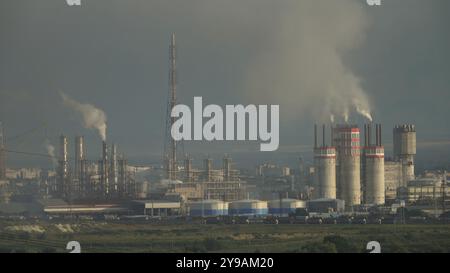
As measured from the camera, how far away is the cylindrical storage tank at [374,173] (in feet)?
73.8

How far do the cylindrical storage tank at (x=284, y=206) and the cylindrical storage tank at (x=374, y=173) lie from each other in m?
2.19

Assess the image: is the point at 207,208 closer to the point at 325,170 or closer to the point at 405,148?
the point at 325,170

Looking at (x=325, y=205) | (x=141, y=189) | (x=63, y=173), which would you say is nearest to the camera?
(x=325, y=205)

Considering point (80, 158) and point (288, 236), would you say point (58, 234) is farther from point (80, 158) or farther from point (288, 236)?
point (80, 158)

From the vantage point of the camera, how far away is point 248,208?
20250mm

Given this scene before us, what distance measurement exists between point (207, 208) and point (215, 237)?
6.14 meters

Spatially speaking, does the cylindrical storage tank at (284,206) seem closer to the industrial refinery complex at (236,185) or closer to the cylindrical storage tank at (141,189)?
the industrial refinery complex at (236,185)

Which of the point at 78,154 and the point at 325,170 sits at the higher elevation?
the point at 78,154

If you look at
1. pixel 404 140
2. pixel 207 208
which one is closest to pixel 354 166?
pixel 404 140

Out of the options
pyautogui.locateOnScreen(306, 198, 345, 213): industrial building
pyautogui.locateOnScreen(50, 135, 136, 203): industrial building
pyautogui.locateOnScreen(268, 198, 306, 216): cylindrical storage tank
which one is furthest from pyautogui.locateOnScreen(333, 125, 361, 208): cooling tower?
pyautogui.locateOnScreen(50, 135, 136, 203): industrial building

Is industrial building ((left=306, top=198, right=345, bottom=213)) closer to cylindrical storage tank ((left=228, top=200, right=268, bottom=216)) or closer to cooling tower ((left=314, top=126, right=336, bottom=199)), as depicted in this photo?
cylindrical storage tank ((left=228, top=200, right=268, bottom=216))

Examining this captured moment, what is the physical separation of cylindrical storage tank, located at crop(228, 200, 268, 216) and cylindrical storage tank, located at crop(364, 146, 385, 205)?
116 inches

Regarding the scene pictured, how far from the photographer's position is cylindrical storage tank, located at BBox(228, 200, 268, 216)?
2006 centimetres
